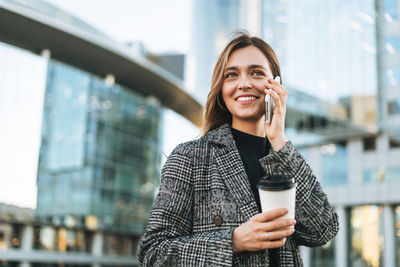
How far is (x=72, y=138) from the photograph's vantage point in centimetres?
3042

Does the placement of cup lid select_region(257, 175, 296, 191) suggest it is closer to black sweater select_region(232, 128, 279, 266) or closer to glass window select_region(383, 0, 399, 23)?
black sweater select_region(232, 128, 279, 266)

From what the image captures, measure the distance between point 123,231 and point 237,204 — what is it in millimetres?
32351

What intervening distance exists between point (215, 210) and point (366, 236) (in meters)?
32.3

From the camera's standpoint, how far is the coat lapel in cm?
184

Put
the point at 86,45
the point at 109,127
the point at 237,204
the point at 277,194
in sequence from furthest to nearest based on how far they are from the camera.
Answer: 1. the point at 109,127
2. the point at 86,45
3. the point at 237,204
4. the point at 277,194

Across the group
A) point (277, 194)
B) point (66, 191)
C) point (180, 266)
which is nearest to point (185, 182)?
point (180, 266)

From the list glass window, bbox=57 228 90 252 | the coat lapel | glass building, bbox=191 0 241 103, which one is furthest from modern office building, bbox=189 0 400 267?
glass building, bbox=191 0 241 103

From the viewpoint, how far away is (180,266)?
173 centimetres

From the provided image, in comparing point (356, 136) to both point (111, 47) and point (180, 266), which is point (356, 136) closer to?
point (111, 47)

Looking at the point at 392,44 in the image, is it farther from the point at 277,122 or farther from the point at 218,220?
the point at 218,220

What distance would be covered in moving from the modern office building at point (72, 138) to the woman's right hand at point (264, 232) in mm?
25335

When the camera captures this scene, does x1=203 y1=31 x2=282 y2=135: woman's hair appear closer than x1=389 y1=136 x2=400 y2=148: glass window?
Yes

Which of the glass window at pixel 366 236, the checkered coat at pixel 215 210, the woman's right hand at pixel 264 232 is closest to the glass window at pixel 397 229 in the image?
the glass window at pixel 366 236

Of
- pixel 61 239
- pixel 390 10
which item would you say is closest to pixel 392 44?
pixel 390 10
